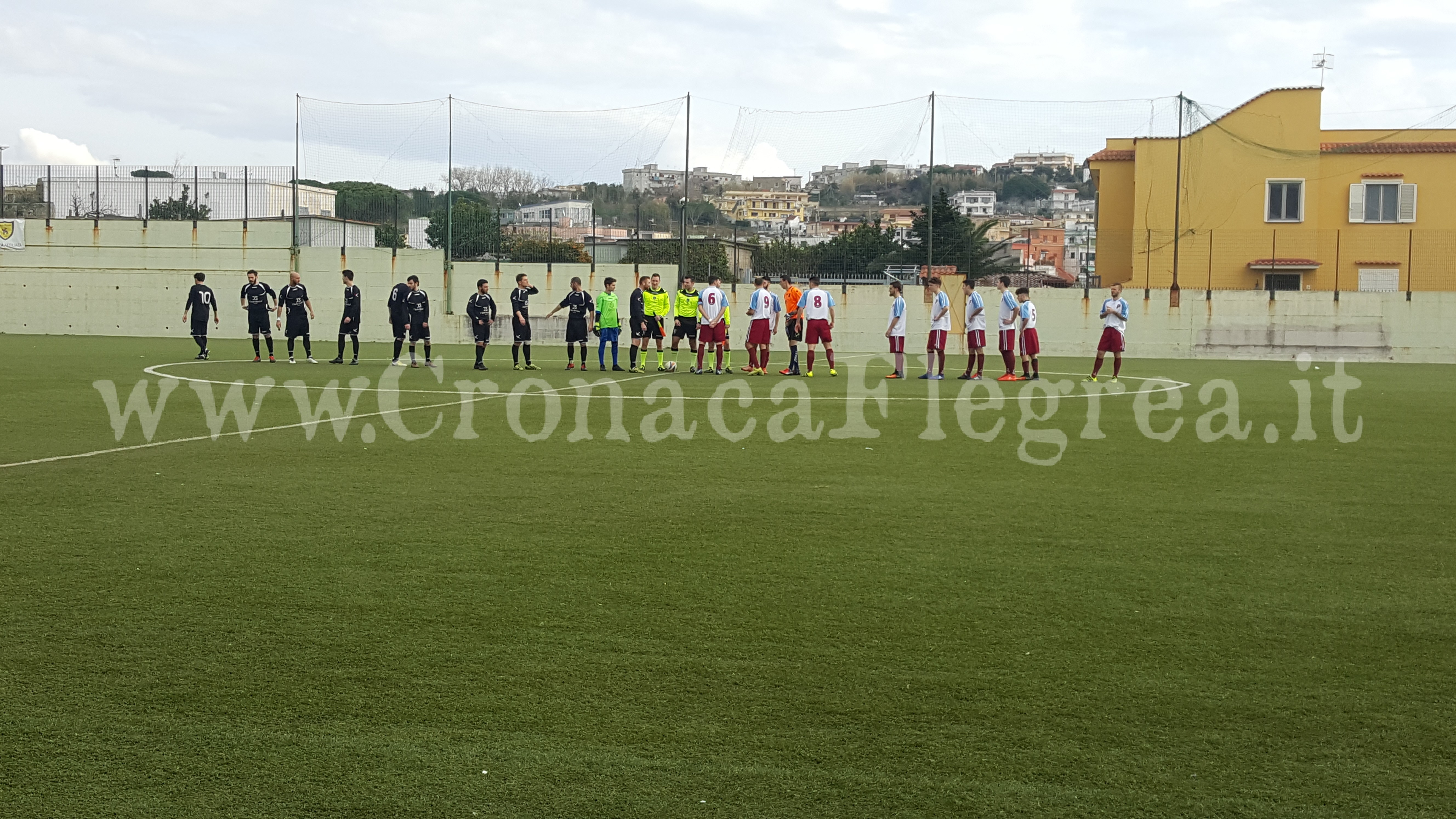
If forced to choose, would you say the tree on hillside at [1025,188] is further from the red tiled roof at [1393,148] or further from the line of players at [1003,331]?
the line of players at [1003,331]

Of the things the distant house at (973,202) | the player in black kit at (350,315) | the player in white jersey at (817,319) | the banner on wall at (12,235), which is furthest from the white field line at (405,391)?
the banner on wall at (12,235)

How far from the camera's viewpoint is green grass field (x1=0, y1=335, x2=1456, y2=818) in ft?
12.0

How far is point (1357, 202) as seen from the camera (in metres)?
38.9

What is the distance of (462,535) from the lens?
714 cm

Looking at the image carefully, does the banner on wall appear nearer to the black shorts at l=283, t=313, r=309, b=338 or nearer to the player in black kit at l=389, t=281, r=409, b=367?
the black shorts at l=283, t=313, r=309, b=338

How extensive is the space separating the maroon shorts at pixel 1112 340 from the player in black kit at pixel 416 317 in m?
11.5

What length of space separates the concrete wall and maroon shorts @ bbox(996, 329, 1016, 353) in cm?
1154

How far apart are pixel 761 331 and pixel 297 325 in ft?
28.9

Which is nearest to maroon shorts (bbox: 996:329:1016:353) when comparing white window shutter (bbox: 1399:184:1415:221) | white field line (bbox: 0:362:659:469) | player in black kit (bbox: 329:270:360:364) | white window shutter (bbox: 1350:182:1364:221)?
white field line (bbox: 0:362:659:469)

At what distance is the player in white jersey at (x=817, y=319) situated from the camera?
2197 cm

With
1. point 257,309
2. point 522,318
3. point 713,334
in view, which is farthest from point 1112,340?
point 257,309

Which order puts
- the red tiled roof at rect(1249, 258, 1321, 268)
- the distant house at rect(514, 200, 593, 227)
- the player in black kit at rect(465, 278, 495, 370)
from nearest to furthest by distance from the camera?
the player in black kit at rect(465, 278, 495, 370) < the red tiled roof at rect(1249, 258, 1321, 268) < the distant house at rect(514, 200, 593, 227)

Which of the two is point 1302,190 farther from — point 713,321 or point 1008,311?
point 713,321

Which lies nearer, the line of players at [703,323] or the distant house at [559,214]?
the line of players at [703,323]
